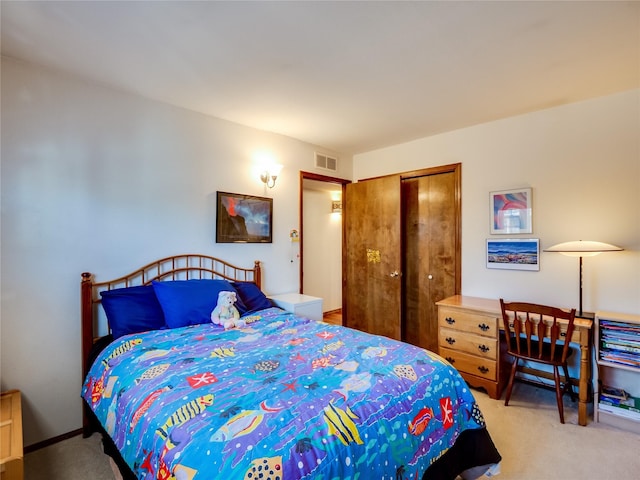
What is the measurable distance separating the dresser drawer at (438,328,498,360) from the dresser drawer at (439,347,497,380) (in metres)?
0.04

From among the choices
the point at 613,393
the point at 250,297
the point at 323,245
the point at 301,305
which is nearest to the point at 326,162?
the point at 323,245

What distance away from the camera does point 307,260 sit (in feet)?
17.4

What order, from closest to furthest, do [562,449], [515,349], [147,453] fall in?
[147,453] < [562,449] < [515,349]

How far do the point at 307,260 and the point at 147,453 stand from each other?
13.7 ft

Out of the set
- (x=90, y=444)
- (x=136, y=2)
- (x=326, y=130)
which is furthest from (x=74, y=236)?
(x=326, y=130)

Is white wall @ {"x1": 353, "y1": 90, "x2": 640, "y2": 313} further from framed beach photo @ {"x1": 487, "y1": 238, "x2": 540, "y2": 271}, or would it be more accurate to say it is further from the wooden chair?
the wooden chair

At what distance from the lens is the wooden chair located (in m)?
2.32

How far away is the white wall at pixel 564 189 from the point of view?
2521 millimetres

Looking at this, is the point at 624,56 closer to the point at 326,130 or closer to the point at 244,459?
the point at 326,130

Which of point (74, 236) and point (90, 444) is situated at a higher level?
point (74, 236)

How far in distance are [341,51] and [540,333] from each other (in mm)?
2518

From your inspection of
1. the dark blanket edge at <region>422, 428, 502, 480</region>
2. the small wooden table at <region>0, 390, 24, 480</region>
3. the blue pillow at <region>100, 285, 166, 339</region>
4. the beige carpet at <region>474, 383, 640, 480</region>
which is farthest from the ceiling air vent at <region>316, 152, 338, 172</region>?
the small wooden table at <region>0, 390, 24, 480</region>

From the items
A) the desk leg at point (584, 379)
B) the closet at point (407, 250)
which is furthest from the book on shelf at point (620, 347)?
the closet at point (407, 250)

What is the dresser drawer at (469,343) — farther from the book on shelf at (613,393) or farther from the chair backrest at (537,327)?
the book on shelf at (613,393)
